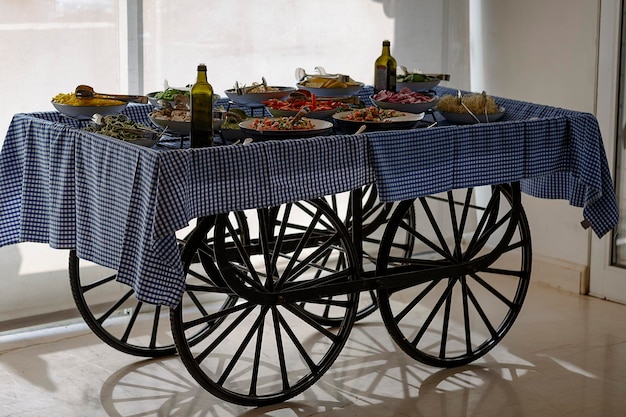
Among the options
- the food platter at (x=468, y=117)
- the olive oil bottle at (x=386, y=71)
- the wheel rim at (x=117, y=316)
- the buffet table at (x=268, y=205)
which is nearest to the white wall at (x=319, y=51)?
the wheel rim at (x=117, y=316)

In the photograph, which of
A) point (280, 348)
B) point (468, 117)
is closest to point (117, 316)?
point (280, 348)

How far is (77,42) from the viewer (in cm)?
452

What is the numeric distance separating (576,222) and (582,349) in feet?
3.51

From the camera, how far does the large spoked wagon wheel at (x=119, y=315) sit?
4.04 meters

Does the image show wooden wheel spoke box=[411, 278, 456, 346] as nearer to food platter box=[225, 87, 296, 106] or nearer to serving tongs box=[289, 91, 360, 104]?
serving tongs box=[289, 91, 360, 104]

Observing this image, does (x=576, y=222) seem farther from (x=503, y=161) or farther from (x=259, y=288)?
(x=259, y=288)

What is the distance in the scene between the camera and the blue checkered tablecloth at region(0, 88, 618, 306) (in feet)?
10.2

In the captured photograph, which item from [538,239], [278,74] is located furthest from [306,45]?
[538,239]

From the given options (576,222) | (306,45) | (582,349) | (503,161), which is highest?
(306,45)

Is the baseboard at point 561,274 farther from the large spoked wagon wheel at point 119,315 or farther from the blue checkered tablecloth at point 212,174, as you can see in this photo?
the large spoked wagon wheel at point 119,315

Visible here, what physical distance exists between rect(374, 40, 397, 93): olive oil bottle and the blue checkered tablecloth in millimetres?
569

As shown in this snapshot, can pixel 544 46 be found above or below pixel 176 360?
above

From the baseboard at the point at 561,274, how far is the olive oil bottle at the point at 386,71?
1.59m

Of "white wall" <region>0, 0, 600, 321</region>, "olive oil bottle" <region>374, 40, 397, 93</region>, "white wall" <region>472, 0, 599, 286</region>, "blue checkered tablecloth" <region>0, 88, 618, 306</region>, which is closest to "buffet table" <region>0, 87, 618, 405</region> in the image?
"blue checkered tablecloth" <region>0, 88, 618, 306</region>
